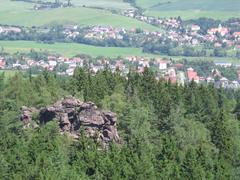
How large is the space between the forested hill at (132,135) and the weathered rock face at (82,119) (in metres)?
1.82

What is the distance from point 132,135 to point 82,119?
519 centimetres

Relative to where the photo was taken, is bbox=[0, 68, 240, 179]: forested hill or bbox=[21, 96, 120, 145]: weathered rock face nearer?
bbox=[0, 68, 240, 179]: forested hill

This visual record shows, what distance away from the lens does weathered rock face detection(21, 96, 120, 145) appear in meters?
82.9

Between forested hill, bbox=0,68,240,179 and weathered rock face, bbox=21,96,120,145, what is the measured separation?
1818 mm

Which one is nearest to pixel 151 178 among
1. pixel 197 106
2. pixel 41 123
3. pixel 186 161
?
pixel 186 161

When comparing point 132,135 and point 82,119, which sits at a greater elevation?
point 82,119

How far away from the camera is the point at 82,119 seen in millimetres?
83500

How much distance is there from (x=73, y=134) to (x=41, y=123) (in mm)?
4662

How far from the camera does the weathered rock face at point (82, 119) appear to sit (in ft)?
272

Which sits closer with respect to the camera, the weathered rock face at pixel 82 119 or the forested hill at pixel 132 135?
the forested hill at pixel 132 135

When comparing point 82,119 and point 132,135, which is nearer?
point 82,119

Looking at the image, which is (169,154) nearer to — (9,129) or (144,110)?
(144,110)

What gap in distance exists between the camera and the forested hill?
228 ft

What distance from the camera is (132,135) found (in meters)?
84.1
